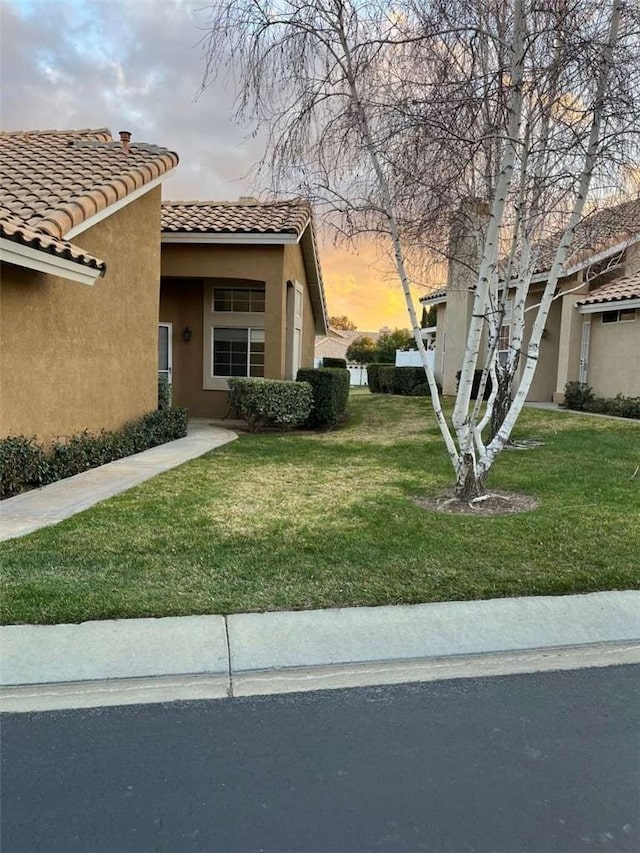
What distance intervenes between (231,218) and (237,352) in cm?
330

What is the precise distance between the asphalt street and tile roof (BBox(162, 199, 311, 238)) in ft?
37.5

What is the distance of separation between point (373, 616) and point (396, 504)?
9.76ft

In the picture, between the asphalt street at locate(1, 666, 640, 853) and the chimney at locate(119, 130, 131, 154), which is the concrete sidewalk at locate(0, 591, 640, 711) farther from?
the chimney at locate(119, 130, 131, 154)

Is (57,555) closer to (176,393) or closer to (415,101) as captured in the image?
(415,101)

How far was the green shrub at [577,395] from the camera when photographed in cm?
1744

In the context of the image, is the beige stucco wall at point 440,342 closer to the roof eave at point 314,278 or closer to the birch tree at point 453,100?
Result: the roof eave at point 314,278

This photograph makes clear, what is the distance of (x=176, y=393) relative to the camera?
16406 millimetres

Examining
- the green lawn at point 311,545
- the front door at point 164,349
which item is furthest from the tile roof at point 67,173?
the front door at point 164,349

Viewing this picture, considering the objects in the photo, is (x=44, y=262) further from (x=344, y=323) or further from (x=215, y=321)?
(x=344, y=323)

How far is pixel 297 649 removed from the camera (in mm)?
4055

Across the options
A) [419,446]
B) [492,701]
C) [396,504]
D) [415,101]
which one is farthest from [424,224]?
[492,701]

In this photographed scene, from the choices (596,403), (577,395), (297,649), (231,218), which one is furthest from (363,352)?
(297,649)

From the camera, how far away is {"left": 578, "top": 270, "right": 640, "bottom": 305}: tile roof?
54.4 ft

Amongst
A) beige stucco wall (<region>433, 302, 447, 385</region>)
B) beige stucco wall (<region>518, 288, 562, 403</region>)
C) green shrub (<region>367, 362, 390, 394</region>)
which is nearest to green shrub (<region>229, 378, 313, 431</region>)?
beige stucco wall (<region>518, 288, 562, 403</region>)
